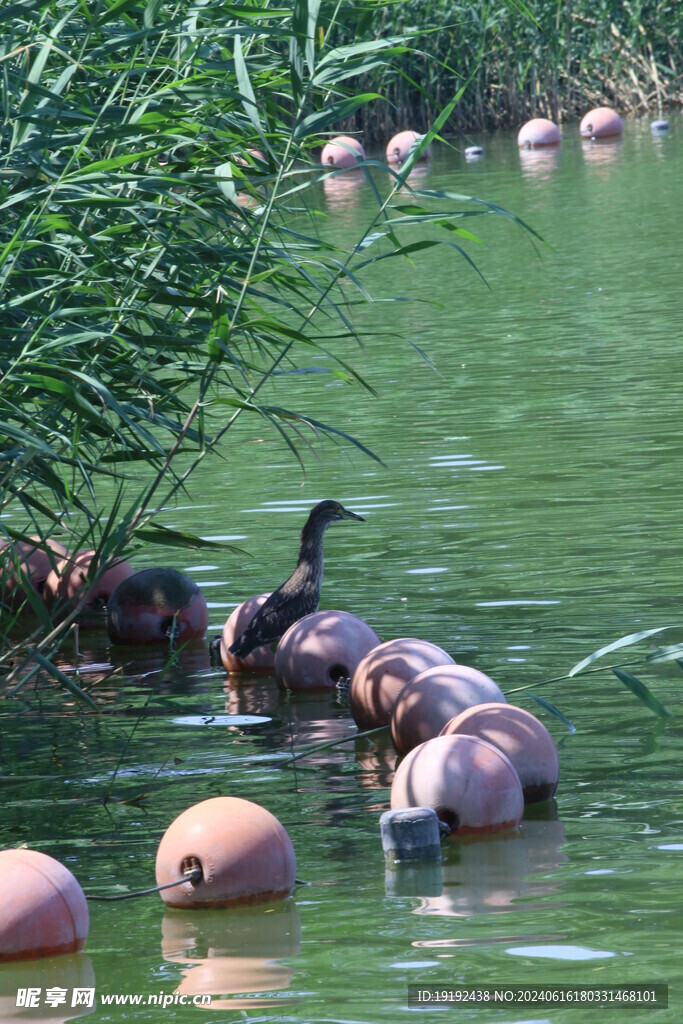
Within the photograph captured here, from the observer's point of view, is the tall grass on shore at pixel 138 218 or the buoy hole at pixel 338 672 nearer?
the tall grass on shore at pixel 138 218

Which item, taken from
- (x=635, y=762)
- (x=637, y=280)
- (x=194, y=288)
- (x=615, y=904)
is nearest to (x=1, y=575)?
(x=194, y=288)

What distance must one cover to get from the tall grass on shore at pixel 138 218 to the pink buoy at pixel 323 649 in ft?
2.96

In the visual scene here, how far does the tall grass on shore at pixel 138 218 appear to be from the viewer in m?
6.57

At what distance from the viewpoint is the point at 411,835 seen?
19.6 feet

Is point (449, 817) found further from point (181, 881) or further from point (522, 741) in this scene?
point (181, 881)

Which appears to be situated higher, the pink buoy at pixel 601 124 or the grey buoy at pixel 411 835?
the pink buoy at pixel 601 124

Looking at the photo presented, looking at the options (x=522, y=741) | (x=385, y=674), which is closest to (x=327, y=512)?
(x=385, y=674)

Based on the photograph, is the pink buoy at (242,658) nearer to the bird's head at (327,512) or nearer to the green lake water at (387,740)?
the green lake water at (387,740)

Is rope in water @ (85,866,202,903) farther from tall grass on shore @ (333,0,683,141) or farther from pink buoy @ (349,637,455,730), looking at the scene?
tall grass on shore @ (333,0,683,141)

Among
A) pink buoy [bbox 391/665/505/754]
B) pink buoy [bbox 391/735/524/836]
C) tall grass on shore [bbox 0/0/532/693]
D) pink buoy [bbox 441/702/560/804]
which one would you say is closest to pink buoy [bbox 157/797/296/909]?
pink buoy [bbox 391/735/524/836]

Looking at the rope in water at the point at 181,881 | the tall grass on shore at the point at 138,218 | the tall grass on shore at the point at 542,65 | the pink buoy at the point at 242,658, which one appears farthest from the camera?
the tall grass on shore at the point at 542,65

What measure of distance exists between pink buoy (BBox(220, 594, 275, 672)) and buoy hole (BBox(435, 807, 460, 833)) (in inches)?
112

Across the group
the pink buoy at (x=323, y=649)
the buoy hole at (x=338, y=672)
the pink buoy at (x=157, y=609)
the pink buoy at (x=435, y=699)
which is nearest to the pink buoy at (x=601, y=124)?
the pink buoy at (x=157, y=609)

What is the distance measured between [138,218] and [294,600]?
3.08 m
